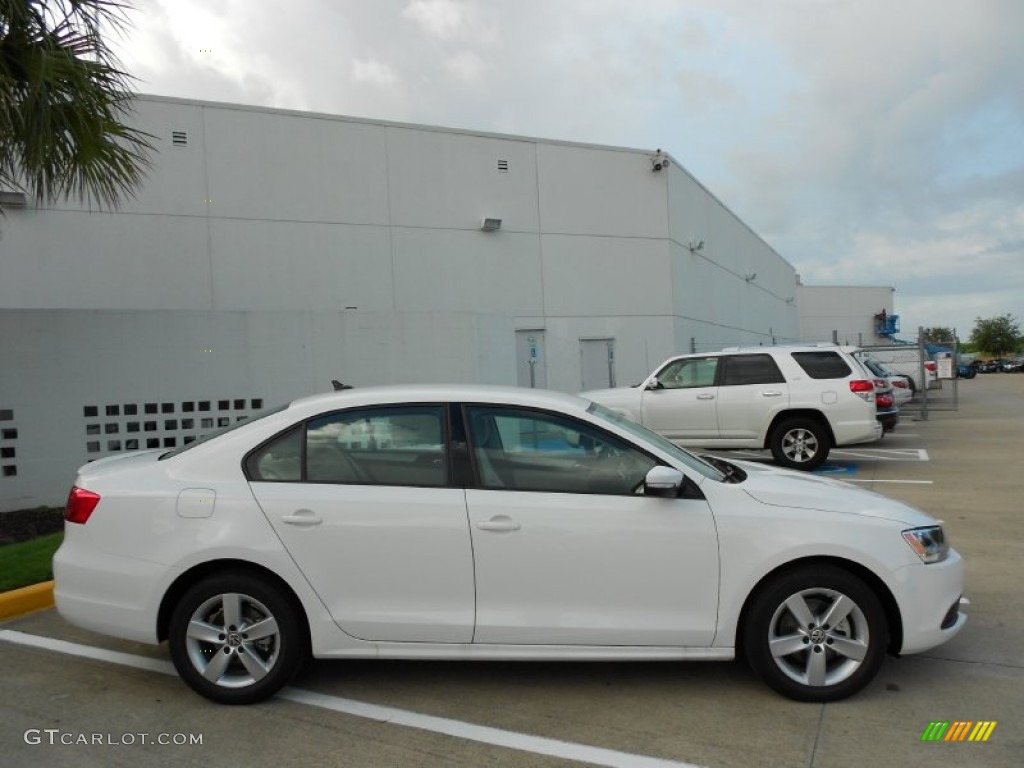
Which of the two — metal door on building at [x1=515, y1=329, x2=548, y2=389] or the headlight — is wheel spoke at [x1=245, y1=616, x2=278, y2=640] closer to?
the headlight

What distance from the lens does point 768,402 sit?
432 inches

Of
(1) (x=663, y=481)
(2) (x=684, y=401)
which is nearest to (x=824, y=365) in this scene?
(2) (x=684, y=401)

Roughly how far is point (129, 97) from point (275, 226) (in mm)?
8176

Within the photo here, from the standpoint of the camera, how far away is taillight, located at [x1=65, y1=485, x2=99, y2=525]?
13.0ft

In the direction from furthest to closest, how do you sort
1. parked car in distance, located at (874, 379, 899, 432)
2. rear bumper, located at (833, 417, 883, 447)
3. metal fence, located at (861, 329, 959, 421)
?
metal fence, located at (861, 329, 959, 421) < parked car in distance, located at (874, 379, 899, 432) < rear bumper, located at (833, 417, 883, 447)

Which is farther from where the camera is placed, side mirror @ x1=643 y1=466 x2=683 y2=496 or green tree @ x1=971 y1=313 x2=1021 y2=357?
green tree @ x1=971 y1=313 x2=1021 y2=357

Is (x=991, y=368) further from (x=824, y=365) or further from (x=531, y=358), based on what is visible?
(x=824, y=365)

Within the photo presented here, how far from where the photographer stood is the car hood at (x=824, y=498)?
377 centimetres

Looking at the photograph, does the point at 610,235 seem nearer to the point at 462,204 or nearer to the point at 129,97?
the point at 462,204

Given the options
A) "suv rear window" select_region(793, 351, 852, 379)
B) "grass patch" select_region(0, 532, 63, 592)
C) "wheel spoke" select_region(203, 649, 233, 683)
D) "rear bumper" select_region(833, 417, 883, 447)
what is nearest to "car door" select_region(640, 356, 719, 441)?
"suv rear window" select_region(793, 351, 852, 379)

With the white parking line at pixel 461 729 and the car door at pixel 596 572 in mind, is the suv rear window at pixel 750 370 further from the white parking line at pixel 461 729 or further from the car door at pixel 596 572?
the white parking line at pixel 461 729

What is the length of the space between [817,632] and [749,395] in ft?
25.5

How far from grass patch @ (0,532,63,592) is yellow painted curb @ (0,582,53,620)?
165mm

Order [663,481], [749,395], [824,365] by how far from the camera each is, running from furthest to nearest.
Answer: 1. [749,395]
2. [824,365]
3. [663,481]
